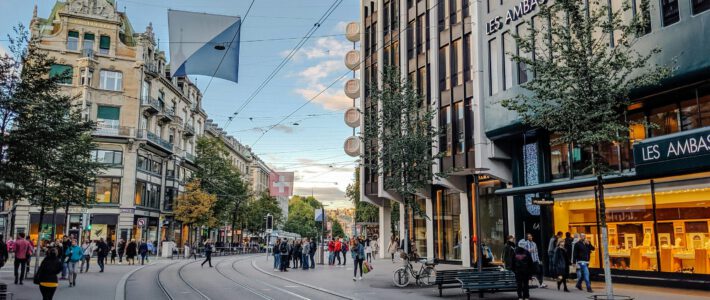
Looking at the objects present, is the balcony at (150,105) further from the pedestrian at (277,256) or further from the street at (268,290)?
the street at (268,290)

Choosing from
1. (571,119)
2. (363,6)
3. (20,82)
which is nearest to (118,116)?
(363,6)

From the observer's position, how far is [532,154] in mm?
22875

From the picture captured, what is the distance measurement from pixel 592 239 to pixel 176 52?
15938 mm

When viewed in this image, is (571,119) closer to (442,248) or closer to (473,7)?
(473,7)

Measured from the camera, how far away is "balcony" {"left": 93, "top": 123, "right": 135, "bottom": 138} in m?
49.7

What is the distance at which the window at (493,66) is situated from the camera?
24.9m

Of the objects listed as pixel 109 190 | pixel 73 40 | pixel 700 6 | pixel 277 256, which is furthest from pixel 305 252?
pixel 73 40

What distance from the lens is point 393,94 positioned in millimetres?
22109

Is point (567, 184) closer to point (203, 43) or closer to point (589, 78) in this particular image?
point (589, 78)

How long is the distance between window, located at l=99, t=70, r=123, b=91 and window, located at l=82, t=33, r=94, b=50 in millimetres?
2415

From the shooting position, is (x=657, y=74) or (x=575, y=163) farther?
(x=575, y=163)

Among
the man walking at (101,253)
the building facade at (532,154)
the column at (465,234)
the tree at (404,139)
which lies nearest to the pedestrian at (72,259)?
the man walking at (101,253)

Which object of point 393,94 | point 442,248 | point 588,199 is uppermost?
point 393,94

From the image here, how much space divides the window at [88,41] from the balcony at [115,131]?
716 centimetres
